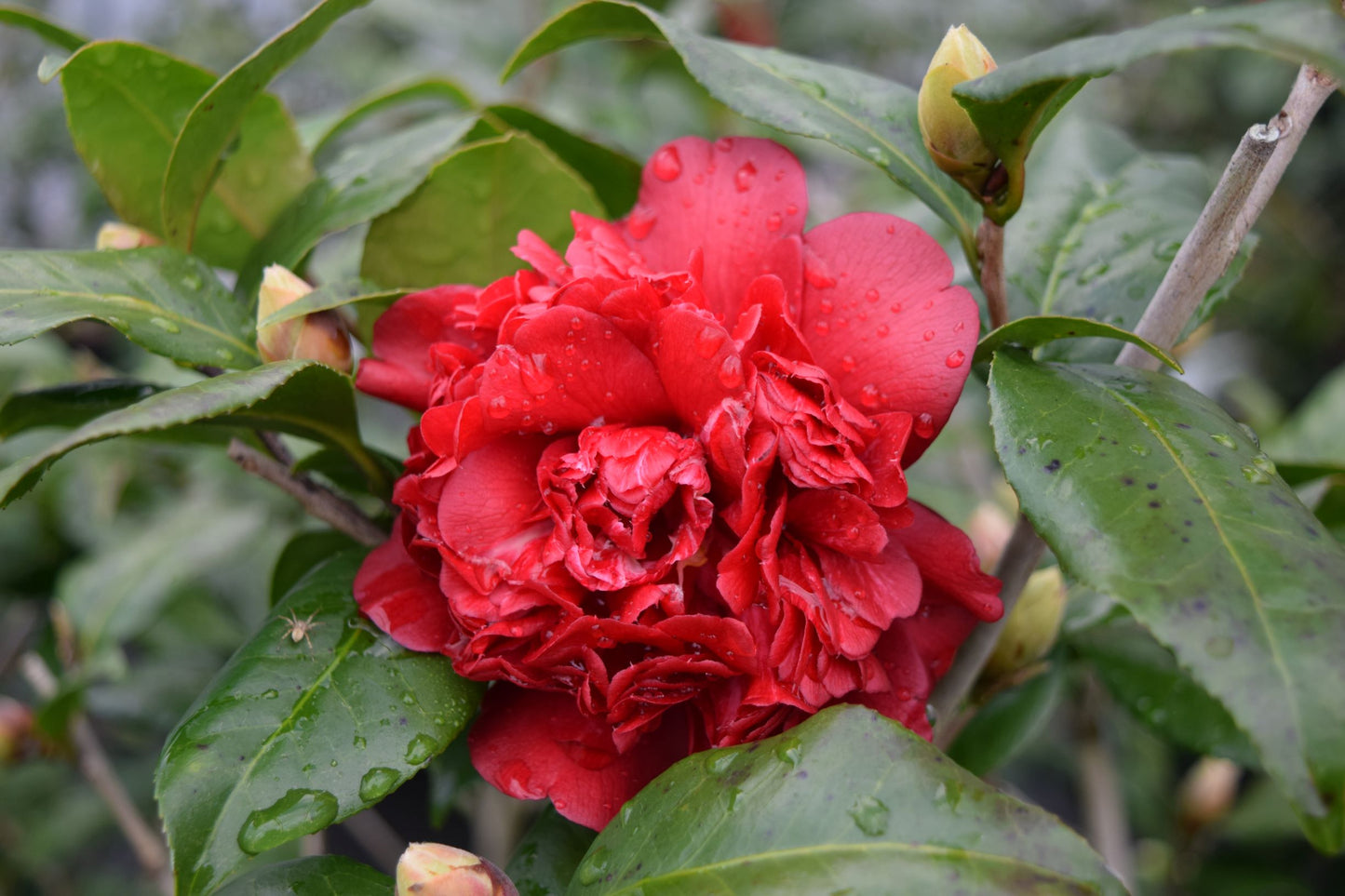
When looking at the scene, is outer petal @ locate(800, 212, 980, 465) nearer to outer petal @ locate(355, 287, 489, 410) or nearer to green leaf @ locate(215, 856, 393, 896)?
outer petal @ locate(355, 287, 489, 410)

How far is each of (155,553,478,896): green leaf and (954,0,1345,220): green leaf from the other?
1.30 ft

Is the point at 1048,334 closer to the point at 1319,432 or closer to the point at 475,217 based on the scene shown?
the point at 475,217

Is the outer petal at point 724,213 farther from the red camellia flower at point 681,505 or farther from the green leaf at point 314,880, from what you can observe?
the green leaf at point 314,880

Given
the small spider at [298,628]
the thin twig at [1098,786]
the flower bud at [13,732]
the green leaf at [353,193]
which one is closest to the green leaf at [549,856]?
the small spider at [298,628]

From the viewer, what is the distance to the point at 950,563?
1.71 ft

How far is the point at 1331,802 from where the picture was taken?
0.36 metres

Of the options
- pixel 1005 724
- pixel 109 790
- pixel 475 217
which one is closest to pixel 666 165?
pixel 475 217

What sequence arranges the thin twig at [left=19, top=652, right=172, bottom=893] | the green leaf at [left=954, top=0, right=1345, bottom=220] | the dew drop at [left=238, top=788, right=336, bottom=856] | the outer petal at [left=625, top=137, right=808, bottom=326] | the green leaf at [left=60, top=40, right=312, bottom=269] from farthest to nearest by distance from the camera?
the thin twig at [left=19, top=652, right=172, bottom=893]
the green leaf at [left=60, top=40, right=312, bottom=269]
the outer petal at [left=625, top=137, right=808, bottom=326]
the dew drop at [left=238, top=788, right=336, bottom=856]
the green leaf at [left=954, top=0, right=1345, bottom=220]

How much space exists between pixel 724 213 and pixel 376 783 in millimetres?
352

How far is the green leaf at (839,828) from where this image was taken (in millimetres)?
426

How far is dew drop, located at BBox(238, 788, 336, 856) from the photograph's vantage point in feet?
1.52

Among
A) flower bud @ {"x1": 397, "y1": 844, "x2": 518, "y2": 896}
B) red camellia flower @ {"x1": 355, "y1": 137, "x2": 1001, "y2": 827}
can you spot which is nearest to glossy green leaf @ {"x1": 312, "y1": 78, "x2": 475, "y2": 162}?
red camellia flower @ {"x1": 355, "y1": 137, "x2": 1001, "y2": 827}

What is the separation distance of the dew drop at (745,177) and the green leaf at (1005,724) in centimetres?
47

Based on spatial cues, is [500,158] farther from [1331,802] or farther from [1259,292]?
[1259,292]
